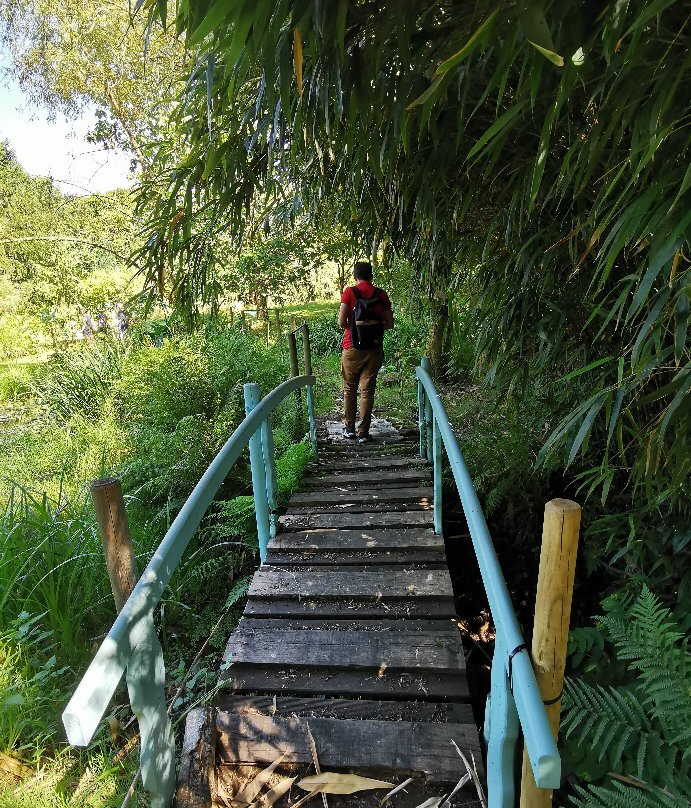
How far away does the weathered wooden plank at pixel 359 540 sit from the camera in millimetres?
2826

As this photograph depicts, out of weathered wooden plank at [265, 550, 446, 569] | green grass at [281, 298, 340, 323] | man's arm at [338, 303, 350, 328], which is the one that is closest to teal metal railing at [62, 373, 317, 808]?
weathered wooden plank at [265, 550, 446, 569]

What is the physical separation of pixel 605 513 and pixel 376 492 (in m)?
1.52

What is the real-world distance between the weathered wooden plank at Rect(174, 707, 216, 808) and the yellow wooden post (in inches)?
46.9

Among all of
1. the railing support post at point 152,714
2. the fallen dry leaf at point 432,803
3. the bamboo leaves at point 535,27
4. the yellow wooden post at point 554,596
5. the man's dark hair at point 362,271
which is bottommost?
the fallen dry leaf at point 432,803

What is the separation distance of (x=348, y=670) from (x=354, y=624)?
0.27m

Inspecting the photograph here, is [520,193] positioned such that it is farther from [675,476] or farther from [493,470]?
[493,470]

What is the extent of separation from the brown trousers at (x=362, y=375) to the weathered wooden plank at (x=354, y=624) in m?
2.58

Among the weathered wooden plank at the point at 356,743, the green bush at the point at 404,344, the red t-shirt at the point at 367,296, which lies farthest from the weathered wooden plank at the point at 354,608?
the green bush at the point at 404,344

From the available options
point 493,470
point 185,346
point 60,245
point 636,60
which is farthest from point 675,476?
point 60,245

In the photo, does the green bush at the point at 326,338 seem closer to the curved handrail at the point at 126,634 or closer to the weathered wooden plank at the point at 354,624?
the weathered wooden plank at the point at 354,624

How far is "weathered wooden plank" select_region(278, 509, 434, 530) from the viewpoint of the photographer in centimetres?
311

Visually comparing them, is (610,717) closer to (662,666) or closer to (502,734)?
(662,666)

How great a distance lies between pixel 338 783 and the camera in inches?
63.8

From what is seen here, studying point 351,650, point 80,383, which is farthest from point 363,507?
point 80,383
